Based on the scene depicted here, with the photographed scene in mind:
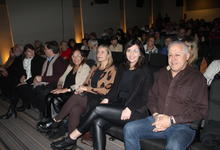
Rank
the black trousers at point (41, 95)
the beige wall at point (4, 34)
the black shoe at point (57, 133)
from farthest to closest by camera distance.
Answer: the beige wall at point (4, 34) → the black trousers at point (41, 95) → the black shoe at point (57, 133)

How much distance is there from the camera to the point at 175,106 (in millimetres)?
2172

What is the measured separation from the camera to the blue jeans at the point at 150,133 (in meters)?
1.96

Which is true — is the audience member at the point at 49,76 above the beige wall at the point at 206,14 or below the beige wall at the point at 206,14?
below

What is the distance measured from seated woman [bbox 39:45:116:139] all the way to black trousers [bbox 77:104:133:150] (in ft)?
1.28

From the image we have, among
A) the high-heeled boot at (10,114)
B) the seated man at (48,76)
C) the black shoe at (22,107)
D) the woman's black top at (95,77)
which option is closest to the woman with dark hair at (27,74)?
the high-heeled boot at (10,114)

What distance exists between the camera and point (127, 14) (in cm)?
1145

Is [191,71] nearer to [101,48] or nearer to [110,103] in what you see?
[110,103]

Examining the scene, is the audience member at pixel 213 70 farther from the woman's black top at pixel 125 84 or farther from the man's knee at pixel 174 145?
the man's knee at pixel 174 145

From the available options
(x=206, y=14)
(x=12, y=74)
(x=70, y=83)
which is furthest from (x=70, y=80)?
(x=206, y=14)

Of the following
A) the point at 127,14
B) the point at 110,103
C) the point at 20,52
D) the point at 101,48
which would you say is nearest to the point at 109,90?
the point at 110,103

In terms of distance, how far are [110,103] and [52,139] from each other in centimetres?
105

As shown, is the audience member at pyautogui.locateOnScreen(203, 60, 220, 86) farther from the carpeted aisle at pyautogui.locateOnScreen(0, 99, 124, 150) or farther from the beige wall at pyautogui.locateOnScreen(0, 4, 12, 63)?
the beige wall at pyautogui.locateOnScreen(0, 4, 12, 63)

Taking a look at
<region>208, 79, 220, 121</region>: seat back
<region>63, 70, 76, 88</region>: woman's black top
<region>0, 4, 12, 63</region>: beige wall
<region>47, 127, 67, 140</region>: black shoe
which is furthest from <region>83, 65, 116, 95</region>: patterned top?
<region>0, 4, 12, 63</region>: beige wall

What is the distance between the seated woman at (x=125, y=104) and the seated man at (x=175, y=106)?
7.2 inches
